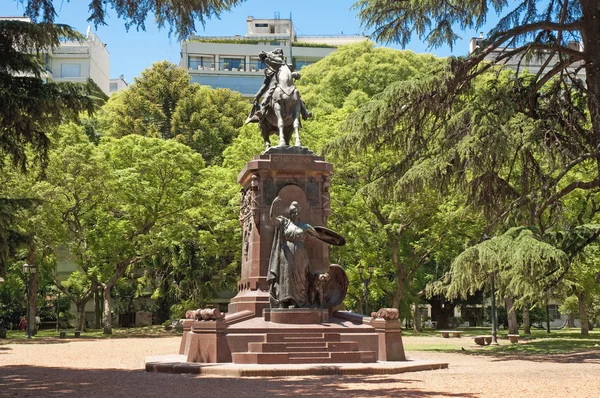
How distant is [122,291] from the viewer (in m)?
51.5

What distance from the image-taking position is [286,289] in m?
16.4

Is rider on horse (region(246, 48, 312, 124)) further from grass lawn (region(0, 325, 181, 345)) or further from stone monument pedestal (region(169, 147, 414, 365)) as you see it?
grass lawn (region(0, 325, 181, 345))

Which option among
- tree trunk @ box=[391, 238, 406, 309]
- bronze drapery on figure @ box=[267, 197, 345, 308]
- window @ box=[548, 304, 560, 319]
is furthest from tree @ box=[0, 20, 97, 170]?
window @ box=[548, 304, 560, 319]

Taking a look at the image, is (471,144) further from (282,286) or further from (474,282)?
(282,286)

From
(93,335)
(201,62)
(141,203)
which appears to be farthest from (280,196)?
(201,62)

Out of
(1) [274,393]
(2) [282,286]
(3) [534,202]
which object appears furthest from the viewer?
(3) [534,202]

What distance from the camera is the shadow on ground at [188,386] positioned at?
10.9 meters

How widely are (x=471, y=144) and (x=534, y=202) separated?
2.54 m

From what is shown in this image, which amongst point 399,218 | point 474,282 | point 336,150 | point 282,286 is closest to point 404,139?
point 336,150

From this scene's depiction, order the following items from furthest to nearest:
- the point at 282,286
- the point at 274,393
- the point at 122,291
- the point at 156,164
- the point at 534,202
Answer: the point at 122,291 < the point at 156,164 < the point at 534,202 < the point at 282,286 < the point at 274,393

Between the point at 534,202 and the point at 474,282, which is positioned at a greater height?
the point at 534,202

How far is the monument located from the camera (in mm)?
15477

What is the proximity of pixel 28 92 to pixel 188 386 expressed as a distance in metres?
6.34

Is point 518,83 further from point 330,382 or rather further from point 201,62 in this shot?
point 201,62
